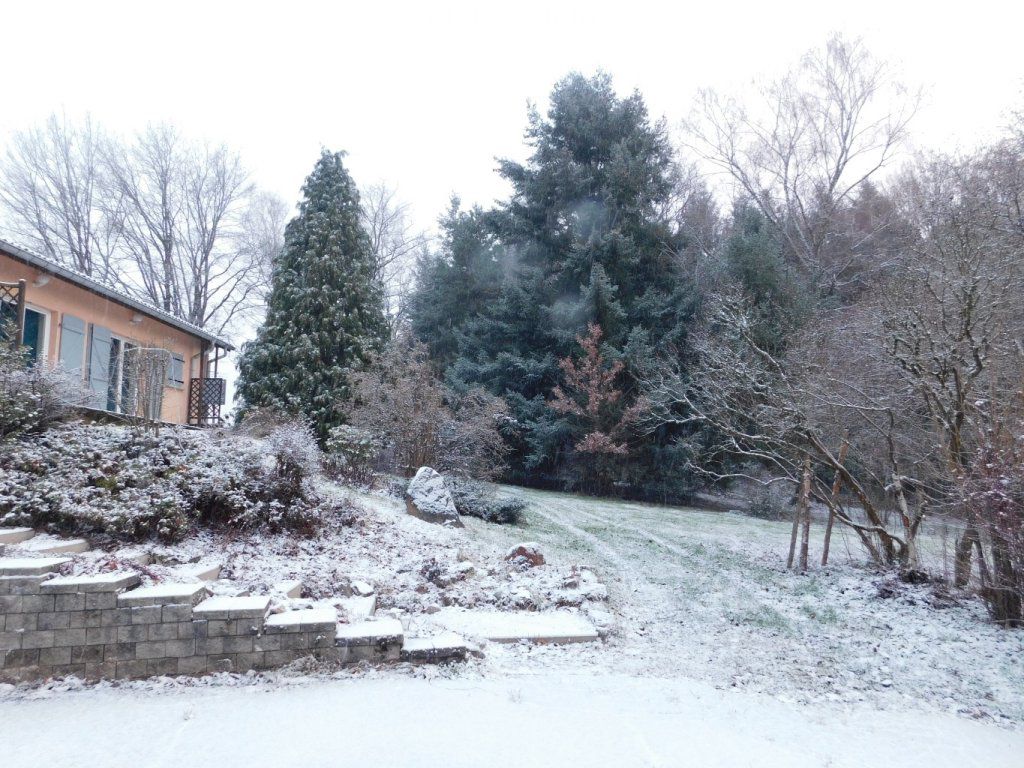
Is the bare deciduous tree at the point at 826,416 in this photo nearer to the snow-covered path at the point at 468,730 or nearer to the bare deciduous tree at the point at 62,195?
the snow-covered path at the point at 468,730

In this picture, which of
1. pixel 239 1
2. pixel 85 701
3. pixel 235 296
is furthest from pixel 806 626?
pixel 235 296

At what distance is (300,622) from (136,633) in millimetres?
930

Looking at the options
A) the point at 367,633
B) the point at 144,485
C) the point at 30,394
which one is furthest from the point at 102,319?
the point at 367,633

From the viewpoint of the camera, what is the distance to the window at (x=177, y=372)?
14.6 meters

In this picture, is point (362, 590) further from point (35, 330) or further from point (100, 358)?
point (100, 358)

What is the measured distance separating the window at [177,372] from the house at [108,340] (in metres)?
0.02

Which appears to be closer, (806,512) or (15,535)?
(15,535)

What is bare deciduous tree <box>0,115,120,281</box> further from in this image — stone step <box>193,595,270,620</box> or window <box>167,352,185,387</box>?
stone step <box>193,595,270,620</box>

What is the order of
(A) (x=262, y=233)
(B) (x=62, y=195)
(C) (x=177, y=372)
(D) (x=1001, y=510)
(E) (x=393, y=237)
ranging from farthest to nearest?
(E) (x=393, y=237) < (A) (x=262, y=233) < (B) (x=62, y=195) < (C) (x=177, y=372) < (D) (x=1001, y=510)

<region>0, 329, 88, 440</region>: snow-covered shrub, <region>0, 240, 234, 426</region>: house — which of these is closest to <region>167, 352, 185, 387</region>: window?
<region>0, 240, 234, 426</region>: house

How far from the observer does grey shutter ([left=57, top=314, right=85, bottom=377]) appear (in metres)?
11.4

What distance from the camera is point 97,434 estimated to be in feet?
23.3

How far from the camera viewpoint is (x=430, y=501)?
30.6 ft

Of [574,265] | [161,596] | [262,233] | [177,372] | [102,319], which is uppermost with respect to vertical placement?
[262,233]
